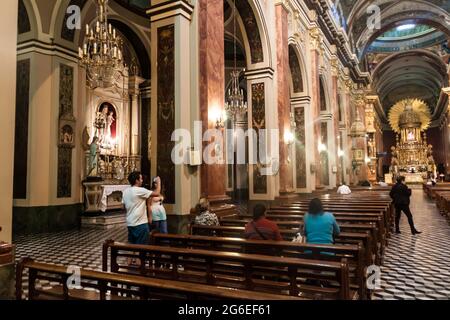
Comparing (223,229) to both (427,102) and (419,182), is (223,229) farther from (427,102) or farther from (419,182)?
(427,102)

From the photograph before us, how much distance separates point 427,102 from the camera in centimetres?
3828

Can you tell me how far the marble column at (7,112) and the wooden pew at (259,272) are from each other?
97 cm

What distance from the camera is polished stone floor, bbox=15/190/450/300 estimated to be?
161 inches

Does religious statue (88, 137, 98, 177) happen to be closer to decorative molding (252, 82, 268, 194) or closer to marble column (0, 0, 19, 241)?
decorative molding (252, 82, 268, 194)

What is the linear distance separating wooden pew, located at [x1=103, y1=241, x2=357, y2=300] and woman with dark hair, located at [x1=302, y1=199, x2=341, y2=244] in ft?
1.53

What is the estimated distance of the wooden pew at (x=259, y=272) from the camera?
2.71 m

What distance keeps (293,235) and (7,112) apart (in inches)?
144

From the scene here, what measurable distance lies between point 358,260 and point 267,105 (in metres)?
7.00

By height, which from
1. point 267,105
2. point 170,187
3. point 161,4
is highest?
point 161,4

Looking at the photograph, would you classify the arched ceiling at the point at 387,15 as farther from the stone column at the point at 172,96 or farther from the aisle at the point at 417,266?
the stone column at the point at 172,96

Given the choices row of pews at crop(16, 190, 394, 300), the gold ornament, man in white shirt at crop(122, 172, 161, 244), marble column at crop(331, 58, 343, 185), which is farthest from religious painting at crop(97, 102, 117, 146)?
the gold ornament
